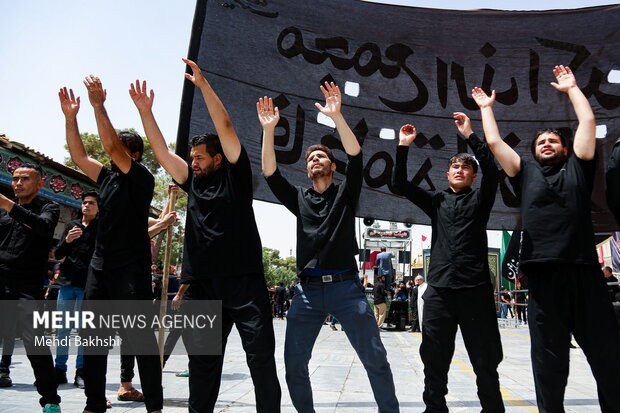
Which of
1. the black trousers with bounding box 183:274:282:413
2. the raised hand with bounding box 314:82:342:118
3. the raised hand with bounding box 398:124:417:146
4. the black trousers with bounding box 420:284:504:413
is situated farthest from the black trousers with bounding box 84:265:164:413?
the raised hand with bounding box 398:124:417:146

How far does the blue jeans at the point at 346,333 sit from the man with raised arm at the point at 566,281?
3.16 feet

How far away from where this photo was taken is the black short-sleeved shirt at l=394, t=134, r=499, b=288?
139 inches

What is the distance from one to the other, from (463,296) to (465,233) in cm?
45

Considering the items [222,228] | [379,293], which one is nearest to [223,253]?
[222,228]

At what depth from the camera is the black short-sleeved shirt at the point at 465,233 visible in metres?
3.52

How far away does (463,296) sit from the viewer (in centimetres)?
349

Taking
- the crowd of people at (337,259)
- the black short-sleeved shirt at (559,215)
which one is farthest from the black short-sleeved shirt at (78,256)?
the black short-sleeved shirt at (559,215)

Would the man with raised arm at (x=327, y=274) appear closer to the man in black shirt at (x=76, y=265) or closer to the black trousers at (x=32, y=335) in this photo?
the black trousers at (x=32, y=335)

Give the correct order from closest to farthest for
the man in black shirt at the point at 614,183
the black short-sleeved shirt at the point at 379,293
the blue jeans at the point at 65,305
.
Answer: the man in black shirt at the point at 614,183
the blue jeans at the point at 65,305
the black short-sleeved shirt at the point at 379,293

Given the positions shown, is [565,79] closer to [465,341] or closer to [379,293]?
[465,341]

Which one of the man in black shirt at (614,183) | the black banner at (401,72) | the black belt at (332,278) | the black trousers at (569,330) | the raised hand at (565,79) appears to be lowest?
the black trousers at (569,330)

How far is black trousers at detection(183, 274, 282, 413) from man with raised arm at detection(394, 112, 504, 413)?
1.09 meters

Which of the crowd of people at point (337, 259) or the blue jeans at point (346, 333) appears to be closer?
the crowd of people at point (337, 259)

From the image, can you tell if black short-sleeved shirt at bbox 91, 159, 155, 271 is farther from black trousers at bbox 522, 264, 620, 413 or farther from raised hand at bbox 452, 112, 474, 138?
black trousers at bbox 522, 264, 620, 413
